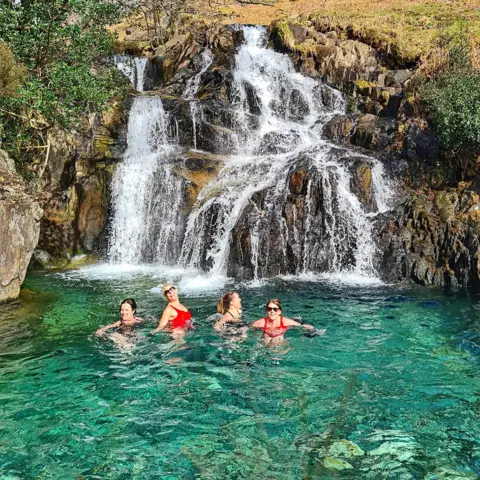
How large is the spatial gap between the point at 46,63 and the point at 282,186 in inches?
386

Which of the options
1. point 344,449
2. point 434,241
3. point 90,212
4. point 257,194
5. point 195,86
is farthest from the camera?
point 195,86

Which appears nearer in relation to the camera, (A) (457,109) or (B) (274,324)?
(B) (274,324)

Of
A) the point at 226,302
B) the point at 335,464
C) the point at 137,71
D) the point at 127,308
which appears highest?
the point at 137,71

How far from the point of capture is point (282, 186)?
63.0 ft

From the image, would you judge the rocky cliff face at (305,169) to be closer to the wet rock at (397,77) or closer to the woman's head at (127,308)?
the wet rock at (397,77)

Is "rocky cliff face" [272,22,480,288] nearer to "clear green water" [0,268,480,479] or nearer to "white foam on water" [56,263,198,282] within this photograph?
"clear green water" [0,268,480,479]

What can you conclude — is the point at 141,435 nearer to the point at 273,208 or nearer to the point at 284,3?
the point at 273,208

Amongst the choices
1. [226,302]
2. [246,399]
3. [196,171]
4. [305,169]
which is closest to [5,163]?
[196,171]

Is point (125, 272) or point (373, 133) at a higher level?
point (373, 133)

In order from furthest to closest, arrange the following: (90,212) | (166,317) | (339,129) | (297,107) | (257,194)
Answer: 1. (297,107)
2. (339,129)
3. (90,212)
4. (257,194)
5. (166,317)

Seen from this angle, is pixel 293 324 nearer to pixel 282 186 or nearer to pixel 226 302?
pixel 226 302

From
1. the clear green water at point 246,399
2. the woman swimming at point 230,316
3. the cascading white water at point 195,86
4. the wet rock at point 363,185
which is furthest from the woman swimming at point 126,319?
the cascading white water at point 195,86

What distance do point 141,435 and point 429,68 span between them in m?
22.9

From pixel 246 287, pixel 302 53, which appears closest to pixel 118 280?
pixel 246 287
